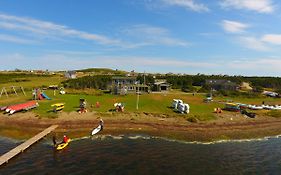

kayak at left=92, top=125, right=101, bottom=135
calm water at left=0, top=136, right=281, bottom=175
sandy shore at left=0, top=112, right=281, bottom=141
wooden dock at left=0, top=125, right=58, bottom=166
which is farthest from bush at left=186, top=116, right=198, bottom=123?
wooden dock at left=0, top=125, right=58, bottom=166

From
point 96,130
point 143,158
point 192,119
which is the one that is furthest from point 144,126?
point 143,158

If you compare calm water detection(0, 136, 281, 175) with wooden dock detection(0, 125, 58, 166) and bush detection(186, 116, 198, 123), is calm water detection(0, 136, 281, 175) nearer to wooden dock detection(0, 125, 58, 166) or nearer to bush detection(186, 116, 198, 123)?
wooden dock detection(0, 125, 58, 166)

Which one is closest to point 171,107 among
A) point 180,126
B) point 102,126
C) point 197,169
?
point 180,126

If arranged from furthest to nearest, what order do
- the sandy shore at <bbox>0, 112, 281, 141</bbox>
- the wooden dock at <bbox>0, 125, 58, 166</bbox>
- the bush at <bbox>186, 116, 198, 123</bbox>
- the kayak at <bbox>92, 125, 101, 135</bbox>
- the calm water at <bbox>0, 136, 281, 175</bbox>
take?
the bush at <bbox>186, 116, 198, 123</bbox> → the sandy shore at <bbox>0, 112, 281, 141</bbox> → the kayak at <bbox>92, 125, 101, 135</bbox> → the wooden dock at <bbox>0, 125, 58, 166</bbox> → the calm water at <bbox>0, 136, 281, 175</bbox>

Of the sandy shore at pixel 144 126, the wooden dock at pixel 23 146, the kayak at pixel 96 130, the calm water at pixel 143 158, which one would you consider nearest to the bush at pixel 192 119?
the sandy shore at pixel 144 126

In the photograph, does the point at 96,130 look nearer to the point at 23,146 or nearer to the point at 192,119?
the point at 23,146

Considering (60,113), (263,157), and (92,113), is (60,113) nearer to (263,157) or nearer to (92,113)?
(92,113)
